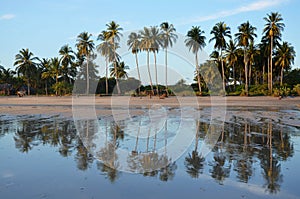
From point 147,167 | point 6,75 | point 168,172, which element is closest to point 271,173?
point 168,172

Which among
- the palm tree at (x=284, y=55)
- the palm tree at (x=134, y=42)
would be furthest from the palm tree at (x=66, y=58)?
the palm tree at (x=284, y=55)

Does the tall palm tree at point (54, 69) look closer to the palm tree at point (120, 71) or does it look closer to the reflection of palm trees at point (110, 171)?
the palm tree at point (120, 71)

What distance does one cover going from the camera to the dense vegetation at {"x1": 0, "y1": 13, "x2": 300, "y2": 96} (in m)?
42.8

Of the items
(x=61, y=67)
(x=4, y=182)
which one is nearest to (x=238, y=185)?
(x=4, y=182)

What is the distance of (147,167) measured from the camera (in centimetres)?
538

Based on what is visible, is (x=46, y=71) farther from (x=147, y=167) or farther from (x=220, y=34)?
(x=147, y=167)

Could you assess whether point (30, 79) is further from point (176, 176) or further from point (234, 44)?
point (176, 176)

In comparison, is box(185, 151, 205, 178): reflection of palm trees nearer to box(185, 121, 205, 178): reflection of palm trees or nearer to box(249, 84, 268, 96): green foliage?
box(185, 121, 205, 178): reflection of palm trees

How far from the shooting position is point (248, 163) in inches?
219

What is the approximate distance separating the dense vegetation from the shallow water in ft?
86.3

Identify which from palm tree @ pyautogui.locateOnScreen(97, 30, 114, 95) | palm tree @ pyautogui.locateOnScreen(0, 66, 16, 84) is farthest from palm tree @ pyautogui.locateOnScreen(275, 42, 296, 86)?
palm tree @ pyautogui.locateOnScreen(0, 66, 16, 84)

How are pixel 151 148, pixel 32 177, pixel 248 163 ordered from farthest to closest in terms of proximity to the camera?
pixel 151 148, pixel 248 163, pixel 32 177

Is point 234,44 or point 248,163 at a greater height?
point 234,44

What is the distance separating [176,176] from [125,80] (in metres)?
55.5
